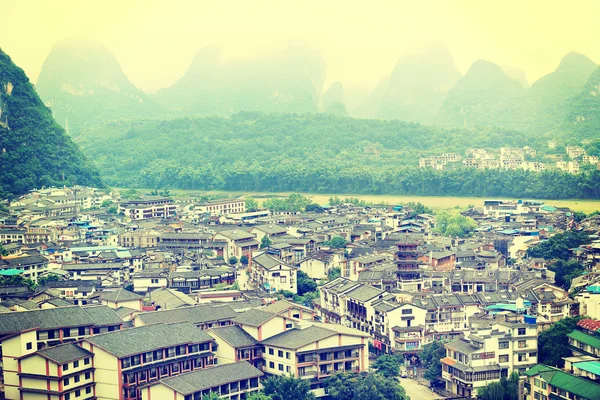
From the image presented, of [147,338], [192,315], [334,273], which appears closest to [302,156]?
[334,273]

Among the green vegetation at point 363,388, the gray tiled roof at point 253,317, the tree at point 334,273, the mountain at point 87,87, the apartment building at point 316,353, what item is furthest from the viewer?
the mountain at point 87,87

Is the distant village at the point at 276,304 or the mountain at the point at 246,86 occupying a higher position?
the mountain at the point at 246,86

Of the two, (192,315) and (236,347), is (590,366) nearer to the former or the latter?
(236,347)

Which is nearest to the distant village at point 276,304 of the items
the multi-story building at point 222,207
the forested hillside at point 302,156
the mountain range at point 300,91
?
the multi-story building at point 222,207

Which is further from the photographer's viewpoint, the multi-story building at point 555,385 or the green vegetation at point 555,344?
the green vegetation at point 555,344

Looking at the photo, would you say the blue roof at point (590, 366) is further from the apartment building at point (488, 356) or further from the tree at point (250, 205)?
the tree at point (250, 205)

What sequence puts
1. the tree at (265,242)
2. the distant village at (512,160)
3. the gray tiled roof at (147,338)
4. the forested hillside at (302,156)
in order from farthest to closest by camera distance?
the distant village at (512,160), the forested hillside at (302,156), the tree at (265,242), the gray tiled roof at (147,338)
